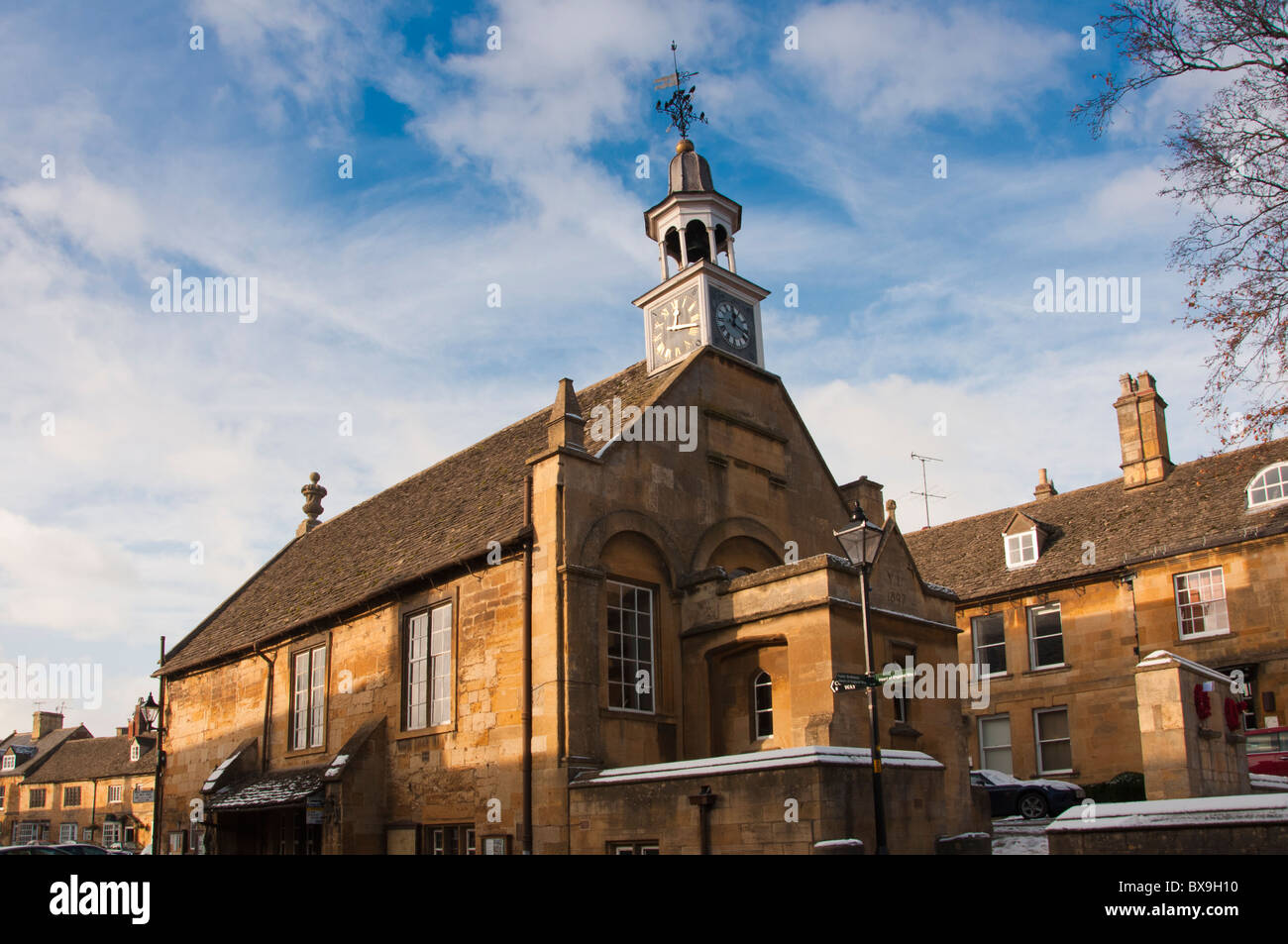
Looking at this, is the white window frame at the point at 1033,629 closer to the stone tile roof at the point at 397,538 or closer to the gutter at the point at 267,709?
the stone tile roof at the point at 397,538

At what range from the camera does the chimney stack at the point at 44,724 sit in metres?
83.2

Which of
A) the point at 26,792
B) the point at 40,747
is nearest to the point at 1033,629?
the point at 26,792

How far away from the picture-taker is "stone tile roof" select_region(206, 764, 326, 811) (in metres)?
22.1

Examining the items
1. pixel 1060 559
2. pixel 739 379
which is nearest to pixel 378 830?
pixel 739 379

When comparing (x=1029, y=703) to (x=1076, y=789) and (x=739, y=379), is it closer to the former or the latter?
(x=1076, y=789)

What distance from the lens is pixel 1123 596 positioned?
30453 millimetres

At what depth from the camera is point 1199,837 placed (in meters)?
11.0

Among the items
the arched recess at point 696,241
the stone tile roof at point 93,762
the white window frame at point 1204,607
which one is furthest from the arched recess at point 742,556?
the stone tile roof at point 93,762

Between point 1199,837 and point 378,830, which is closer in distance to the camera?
point 1199,837

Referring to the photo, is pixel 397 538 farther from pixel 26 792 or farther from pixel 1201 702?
pixel 26 792

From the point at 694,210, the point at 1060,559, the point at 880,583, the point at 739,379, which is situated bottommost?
the point at 880,583

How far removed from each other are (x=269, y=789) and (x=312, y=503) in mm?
16083

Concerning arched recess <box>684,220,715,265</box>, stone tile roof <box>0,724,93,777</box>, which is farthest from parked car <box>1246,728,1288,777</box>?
stone tile roof <box>0,724,93,777</box>
